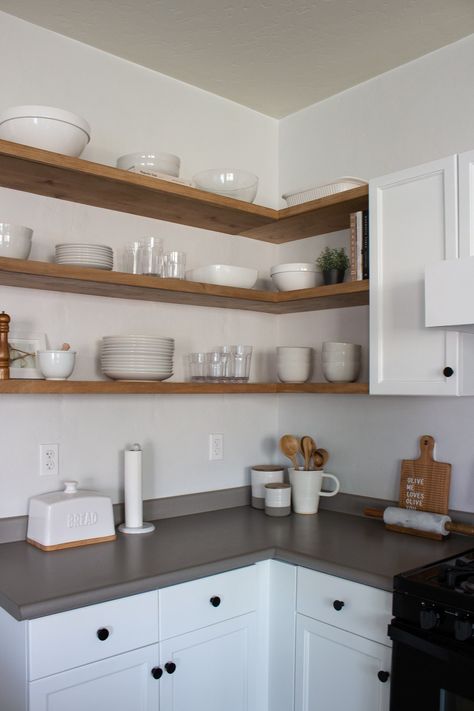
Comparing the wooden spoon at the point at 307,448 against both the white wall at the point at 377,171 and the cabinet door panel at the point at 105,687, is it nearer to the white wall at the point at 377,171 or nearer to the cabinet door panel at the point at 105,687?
the white wall at the point at 377,171

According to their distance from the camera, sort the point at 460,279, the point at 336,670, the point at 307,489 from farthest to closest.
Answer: the point at 307,489 < the point at 336,670 < the point at 460,279

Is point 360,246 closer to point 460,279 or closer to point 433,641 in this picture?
point 460,279

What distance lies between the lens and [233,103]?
285 cm

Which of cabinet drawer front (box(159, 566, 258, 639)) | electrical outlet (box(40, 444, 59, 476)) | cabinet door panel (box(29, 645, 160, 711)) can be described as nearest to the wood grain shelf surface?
electrical outlet (box(40, 444, 59, 476))

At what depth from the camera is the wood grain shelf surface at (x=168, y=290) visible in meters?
1.96

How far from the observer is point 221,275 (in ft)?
7.87

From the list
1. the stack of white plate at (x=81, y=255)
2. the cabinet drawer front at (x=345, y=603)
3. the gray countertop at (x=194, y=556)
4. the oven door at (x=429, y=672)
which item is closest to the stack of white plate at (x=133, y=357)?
the stack of white plate at (x=81, y=255)

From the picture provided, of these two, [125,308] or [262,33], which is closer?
[262,33]

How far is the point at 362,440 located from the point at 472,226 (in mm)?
1001

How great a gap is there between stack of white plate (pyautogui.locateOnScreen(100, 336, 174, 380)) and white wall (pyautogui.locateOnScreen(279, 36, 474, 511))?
87 cm

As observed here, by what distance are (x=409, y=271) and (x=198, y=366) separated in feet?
2.75

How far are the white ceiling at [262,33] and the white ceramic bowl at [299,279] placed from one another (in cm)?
80

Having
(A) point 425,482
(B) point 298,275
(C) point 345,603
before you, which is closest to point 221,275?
(B) point 298,275

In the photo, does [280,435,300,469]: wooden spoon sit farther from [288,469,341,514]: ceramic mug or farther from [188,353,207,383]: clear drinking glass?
[188,353,207,383]: clear drinking glass
